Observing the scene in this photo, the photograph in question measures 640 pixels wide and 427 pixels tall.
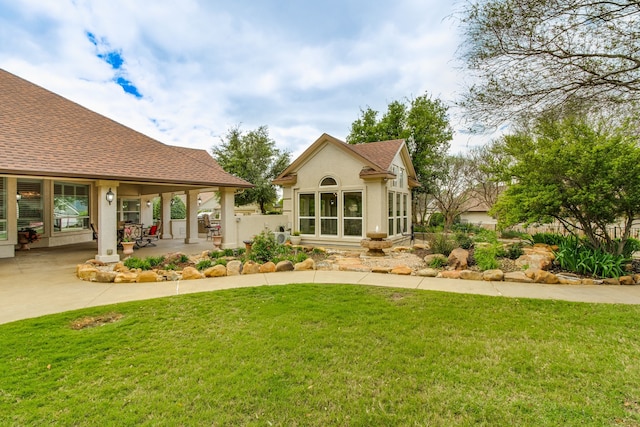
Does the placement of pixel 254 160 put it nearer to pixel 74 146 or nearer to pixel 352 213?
pixel 352 213

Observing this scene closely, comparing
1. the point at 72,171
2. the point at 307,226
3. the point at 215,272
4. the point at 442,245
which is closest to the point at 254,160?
the point at 307,226

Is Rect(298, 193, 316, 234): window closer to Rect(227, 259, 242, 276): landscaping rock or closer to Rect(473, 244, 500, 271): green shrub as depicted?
Rect(227, 259, 242, 276): landscaping rock

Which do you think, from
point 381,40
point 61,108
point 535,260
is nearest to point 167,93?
point 61,108

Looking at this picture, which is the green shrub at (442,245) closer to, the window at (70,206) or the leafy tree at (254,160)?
the window at (70,206)

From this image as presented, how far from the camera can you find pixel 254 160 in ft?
81.6

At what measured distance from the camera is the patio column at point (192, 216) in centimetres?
1522

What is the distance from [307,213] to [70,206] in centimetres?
1079

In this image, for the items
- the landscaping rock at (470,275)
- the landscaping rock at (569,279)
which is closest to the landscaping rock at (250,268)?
the landscaping rock at (470,275)

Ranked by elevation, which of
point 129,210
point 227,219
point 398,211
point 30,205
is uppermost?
point 30,205

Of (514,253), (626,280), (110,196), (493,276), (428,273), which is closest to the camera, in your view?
(626,280)

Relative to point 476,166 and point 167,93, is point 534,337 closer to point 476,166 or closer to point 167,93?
point 167,93

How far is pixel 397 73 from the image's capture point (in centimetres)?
1532

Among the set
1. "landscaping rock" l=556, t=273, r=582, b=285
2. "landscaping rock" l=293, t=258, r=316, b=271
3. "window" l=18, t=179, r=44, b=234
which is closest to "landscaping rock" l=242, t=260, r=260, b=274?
"landscaping rock" l=293, t=258, r=316, b=271

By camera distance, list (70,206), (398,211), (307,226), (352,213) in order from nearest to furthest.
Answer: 1. (352,213)
2. (70,206)
3. (307,226)
4. (398,211)
